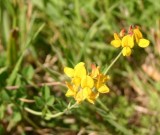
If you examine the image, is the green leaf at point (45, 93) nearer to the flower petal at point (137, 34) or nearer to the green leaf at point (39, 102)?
the green leaf at point (39, 102)

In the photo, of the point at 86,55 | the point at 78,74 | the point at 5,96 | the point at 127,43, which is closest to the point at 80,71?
the point at 78,74

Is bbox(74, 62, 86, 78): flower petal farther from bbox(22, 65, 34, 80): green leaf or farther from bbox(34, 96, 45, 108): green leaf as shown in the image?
bbox(22, 65, 34, 80): green leaf

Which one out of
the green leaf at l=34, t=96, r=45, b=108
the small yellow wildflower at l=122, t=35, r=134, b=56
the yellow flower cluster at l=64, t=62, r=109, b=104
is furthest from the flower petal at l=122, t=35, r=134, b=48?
the green leaf at l=34, t=96, r=45, b=108

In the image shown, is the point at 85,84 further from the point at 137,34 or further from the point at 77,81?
the point at 137,34

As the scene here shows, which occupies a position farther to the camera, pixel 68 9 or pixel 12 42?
pixel 68 9

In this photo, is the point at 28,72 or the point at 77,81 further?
the point at 28,72

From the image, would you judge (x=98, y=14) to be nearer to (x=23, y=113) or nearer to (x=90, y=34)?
(x=90, y=34)

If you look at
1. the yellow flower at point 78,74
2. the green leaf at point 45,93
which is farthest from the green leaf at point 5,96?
the yellow flower at point 78,74

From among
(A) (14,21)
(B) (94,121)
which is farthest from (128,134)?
(A) (14,21)
